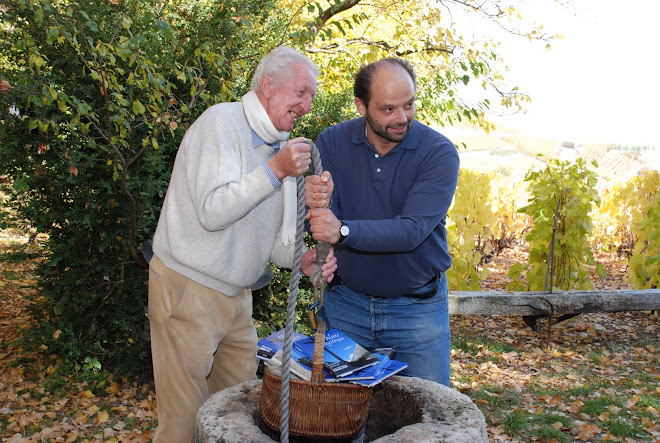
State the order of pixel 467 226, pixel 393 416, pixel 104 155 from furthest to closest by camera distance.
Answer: pixel 467 226, pixel 104 155, pixel 393 416

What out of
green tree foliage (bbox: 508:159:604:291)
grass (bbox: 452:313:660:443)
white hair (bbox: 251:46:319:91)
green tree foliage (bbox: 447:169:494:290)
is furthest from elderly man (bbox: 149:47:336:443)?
green tree foliage (bbox: 508:159:604:291)

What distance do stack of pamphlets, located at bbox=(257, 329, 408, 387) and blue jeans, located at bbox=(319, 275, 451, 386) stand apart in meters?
0.40

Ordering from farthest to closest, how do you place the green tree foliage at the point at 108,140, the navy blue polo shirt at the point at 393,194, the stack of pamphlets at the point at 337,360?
the green tree foliage at the point at 108,140 → the navy blue polo shirt at the point at 393,194 → the stack of pamphlets at the point at 337,360

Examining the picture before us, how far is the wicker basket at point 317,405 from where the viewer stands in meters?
1.96

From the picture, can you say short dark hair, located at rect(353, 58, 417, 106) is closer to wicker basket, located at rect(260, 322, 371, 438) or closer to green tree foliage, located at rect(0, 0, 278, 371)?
wicker basket, located at rect(260, 322, 371, 438)

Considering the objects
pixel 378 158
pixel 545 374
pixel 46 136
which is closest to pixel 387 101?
pixel 378 158

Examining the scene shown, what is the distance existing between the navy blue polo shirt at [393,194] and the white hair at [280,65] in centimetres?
46

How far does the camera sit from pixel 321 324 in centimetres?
214

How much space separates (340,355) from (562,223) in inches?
196

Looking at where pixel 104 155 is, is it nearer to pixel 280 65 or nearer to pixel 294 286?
pixel 280 65

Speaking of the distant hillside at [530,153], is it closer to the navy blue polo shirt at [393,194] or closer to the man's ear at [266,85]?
the navy blue polo shirt at [393,194]

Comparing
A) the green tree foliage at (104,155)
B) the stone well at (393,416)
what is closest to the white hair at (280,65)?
the stone well at (393,416)

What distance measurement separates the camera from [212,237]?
2.48 meters

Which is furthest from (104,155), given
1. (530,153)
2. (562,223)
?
(530,153)
